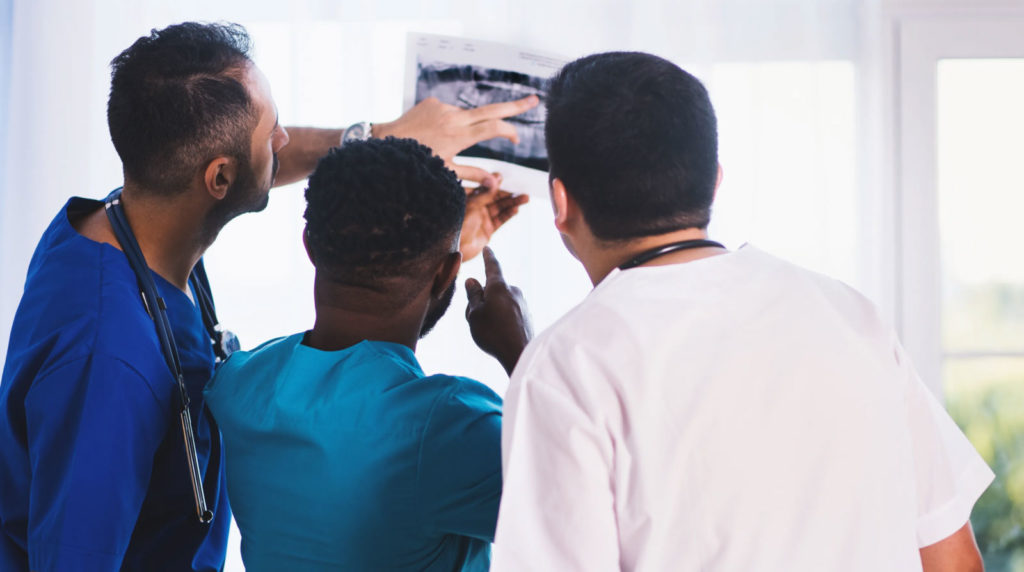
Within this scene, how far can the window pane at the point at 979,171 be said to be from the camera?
6.95 feet

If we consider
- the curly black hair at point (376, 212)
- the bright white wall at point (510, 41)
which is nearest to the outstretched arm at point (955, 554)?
the curly black hair at point (376, 212)

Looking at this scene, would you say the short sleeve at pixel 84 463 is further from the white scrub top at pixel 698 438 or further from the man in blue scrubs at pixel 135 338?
the white scrub top at pixel 698 438

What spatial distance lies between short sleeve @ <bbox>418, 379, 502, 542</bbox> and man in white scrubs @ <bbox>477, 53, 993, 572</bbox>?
0.11 metres

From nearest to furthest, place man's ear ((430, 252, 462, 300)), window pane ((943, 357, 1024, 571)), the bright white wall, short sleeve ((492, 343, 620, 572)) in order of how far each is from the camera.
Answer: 1. short sleeve ((492, 343, 620, 572))
2. man's ear ((430, 252, 462, 300))
3. the bright white wall
4. window pane ((943, 357, 1024, 571))

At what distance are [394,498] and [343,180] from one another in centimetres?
32

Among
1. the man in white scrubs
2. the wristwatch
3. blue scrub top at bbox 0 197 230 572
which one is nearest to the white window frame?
the wristwatch

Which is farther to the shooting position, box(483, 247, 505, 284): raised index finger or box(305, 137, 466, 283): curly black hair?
box(483, 247, 505, 284): raised index finger

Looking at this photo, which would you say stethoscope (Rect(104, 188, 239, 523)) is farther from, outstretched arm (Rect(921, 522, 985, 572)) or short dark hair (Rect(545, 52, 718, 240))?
outstretched arm (Rect(921, 522, 985, 572))

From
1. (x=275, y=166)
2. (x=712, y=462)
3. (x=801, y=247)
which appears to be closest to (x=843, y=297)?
(x=712, y=462)

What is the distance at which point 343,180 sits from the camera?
91 cm

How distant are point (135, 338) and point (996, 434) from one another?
1.99 meters

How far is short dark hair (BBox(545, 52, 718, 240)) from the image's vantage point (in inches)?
31.8

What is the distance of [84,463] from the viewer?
38.1 inches

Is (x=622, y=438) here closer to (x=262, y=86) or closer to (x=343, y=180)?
(x=343, y=180)
